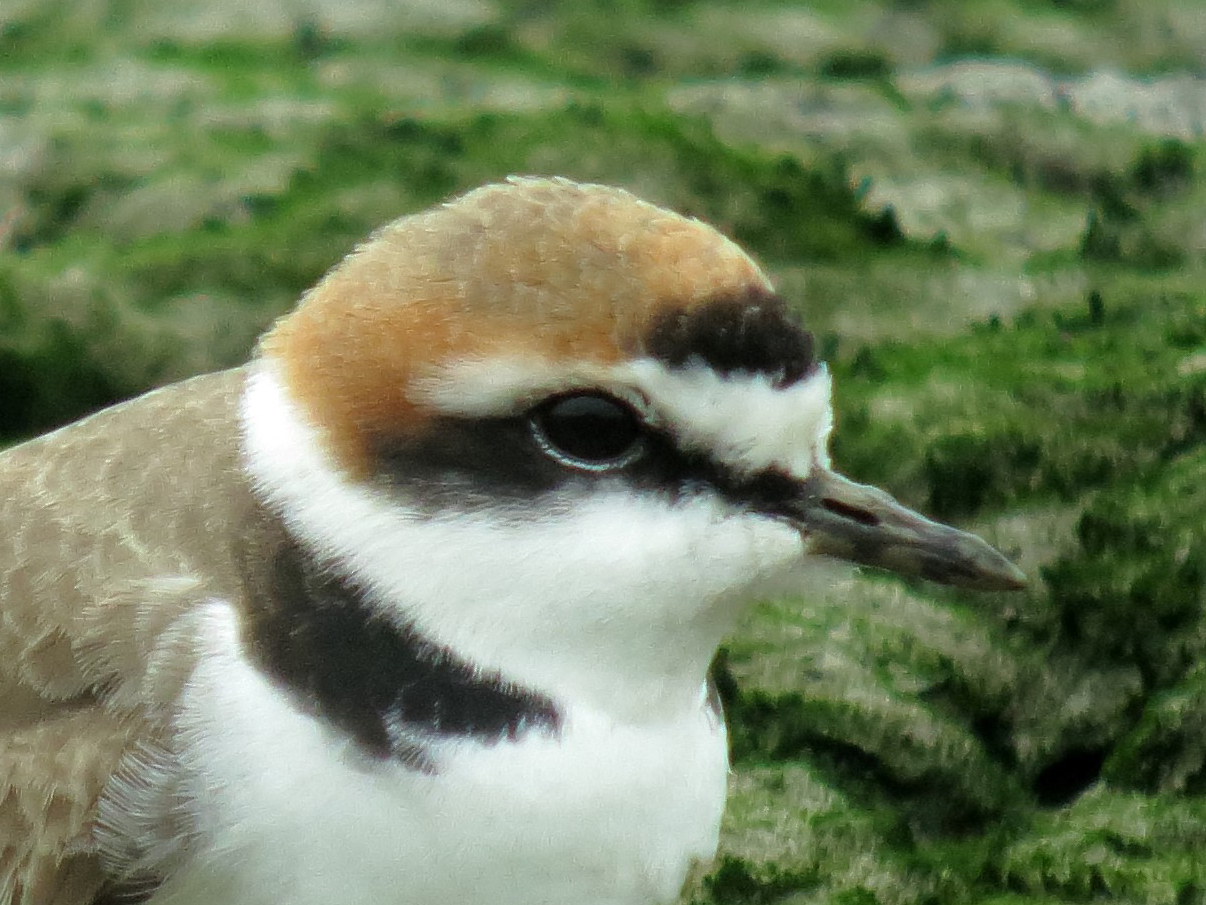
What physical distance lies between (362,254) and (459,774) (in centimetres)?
106

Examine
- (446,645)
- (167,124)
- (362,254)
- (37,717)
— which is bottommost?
(167,124)

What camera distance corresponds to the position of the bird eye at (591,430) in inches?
118

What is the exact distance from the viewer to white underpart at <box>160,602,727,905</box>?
307 cm

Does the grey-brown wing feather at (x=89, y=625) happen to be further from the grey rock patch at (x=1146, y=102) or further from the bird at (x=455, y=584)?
the grey rock patch at (x=1146, y=102)

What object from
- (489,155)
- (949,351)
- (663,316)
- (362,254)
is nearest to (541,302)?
(663,316)

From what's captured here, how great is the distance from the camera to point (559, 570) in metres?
2.97

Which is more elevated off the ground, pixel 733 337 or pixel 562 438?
pixel 733 337

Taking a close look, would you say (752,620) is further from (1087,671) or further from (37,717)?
(37,717)

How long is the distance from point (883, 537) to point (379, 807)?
1124mm

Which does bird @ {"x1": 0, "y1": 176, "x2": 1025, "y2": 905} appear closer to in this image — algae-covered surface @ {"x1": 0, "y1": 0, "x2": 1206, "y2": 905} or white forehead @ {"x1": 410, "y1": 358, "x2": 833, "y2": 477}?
white forehead @ {"x1": 410, "y1": 358, "x2": 833, "y2": 477}

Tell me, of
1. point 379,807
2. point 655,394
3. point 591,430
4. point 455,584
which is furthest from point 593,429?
point 379,807

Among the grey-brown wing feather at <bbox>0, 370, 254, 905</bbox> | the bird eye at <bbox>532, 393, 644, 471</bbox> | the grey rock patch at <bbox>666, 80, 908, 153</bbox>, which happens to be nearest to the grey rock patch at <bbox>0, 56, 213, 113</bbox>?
the grey rock patch at <bbox>666, 80, 908, 153</bbox>

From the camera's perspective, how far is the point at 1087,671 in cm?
448

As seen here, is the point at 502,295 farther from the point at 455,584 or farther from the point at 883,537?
the point at 883,537
